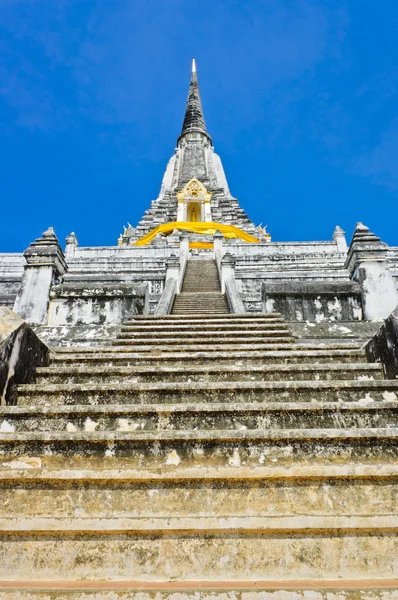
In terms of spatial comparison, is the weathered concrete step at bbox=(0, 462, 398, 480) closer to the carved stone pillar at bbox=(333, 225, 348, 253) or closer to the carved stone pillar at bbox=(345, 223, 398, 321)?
the carved stone pillar at bbox=(345, 223, 398, 321)

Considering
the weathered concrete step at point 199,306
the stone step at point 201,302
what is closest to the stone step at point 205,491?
the weathered concrete step at point 199,306

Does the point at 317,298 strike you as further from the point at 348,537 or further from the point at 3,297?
the point at 3,297

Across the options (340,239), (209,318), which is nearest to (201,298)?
(209,318)

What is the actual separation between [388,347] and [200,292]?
24.7ft

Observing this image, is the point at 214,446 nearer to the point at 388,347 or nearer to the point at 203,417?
the point at 203,417

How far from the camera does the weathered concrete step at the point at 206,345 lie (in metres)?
4.55

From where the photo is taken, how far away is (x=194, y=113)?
140 feet

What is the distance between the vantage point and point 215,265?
14.7 metres

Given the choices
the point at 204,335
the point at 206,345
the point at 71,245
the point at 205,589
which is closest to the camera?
the point at 205,589

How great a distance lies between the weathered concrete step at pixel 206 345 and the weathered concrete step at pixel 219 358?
28 centimetres

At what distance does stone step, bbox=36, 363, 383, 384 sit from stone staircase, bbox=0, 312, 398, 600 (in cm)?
14

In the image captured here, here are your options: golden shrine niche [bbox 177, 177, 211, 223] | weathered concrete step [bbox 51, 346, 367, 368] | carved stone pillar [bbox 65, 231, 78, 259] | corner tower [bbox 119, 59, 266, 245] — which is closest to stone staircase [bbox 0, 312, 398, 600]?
weathered concrete step [bbox 51, 346, 367, 368]

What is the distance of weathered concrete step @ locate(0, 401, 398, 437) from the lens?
9.69ft

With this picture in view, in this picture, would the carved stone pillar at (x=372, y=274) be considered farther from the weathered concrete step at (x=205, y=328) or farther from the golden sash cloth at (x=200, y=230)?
the golden sash cloth at (x=200, y=230)
